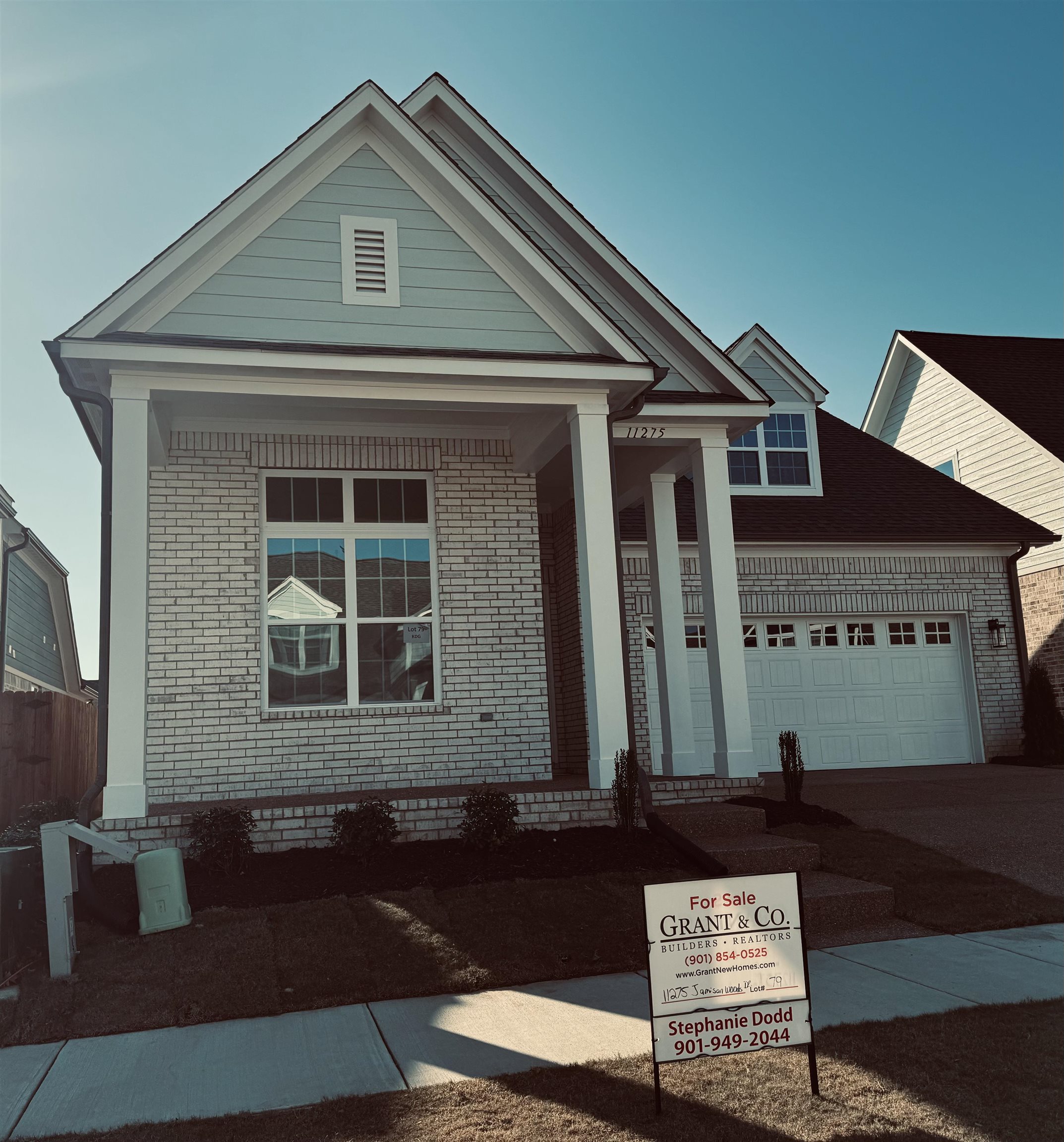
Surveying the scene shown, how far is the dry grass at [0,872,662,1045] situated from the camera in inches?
203

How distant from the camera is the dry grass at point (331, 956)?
5.15 meters

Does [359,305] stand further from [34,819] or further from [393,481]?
[34,819]

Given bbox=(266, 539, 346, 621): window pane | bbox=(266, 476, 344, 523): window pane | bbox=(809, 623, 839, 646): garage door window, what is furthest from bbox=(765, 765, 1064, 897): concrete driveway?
bbox=(266, 476, 344, 523): window pane

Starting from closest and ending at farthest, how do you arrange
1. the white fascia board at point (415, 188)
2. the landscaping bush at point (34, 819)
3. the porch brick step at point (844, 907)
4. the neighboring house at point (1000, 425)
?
1. the porch brick step at point (844, 907)
2. the landscaping bush at point (34, 819)
3. the white fascia board at point (415, 188)
4. the neighboring house at point (1000, 425)

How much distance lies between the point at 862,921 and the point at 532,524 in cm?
533

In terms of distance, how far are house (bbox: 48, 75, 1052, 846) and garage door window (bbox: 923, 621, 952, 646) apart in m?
6.10

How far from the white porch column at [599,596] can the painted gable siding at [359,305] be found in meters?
0.95

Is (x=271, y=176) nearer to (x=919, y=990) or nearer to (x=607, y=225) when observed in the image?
(x=607, y=225)

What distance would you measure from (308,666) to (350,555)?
3.93 ft

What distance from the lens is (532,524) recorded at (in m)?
10.5

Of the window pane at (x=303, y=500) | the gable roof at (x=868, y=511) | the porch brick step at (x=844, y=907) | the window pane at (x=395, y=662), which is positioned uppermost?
the gable roof at (x=868, y=511)

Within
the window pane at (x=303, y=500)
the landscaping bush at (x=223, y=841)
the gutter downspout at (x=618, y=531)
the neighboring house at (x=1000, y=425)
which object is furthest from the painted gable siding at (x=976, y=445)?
the landscaping bush at (x=223, y=841)

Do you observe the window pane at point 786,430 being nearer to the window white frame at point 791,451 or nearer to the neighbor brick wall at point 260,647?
the window white frame at point 791,451

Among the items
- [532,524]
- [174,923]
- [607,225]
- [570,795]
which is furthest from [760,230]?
[174,923]
